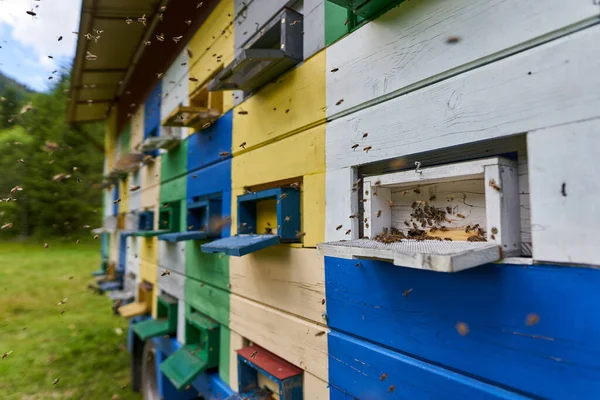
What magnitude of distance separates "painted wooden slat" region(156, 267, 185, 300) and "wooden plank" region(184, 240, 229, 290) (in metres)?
0.24

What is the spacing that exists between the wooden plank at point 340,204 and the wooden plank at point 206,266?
1256mm

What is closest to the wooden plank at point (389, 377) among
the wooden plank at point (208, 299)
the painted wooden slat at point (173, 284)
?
the wooden plank at point (208, 299)

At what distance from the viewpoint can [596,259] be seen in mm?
882

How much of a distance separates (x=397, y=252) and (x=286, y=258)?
1.11 metres

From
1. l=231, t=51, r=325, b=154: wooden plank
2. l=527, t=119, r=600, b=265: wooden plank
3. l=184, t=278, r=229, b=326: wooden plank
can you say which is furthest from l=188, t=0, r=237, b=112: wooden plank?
l=527, t=119, r=600, b=265: wooden plank

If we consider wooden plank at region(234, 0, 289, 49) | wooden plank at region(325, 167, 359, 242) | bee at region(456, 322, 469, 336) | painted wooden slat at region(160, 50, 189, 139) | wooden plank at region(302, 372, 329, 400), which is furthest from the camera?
painted wooden slat at region(160, 50, 189, 139)

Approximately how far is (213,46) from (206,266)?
79.6 inches

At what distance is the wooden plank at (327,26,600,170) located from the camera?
36.5 inches

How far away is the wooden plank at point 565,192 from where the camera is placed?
2.93ft

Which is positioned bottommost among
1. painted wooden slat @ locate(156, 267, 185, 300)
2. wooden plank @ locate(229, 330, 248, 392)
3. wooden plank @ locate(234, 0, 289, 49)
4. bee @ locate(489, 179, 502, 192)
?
wooden plank @ locate(229, 330, 248, 392)

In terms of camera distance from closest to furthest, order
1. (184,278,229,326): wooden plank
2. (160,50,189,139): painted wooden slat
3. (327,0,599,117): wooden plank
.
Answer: (327,0,599,117): wooden plank → (184,278,229,326): wooden plank → (160,50,189,139): painted wooden slat

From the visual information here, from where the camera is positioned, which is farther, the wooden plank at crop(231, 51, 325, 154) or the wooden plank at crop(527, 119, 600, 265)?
the wooden plank at crop(231, 51, 325, 154)

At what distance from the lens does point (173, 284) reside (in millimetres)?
3812

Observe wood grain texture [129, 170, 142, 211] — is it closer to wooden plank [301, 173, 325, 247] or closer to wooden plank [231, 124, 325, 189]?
wooden plank [231, 124, 325, 189]
